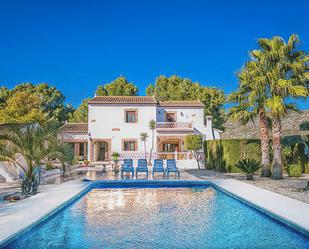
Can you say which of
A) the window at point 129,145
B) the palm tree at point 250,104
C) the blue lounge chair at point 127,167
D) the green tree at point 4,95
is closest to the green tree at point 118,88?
the green tree at point 4,95

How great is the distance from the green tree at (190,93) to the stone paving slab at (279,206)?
1125 inches

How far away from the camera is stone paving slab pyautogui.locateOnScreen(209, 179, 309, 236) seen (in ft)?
23.6

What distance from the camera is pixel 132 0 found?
746 inches

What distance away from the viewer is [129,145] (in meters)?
33.2

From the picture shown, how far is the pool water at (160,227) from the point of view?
6.53 metres

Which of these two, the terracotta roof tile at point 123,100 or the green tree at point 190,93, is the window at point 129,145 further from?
the green tree at point 190,93

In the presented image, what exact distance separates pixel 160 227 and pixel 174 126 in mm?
26162

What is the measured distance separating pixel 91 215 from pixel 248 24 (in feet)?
56.8

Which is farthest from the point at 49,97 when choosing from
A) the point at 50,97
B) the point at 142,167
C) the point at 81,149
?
the point at 142,167

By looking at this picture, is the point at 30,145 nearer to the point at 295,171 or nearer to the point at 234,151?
the point at 295,171

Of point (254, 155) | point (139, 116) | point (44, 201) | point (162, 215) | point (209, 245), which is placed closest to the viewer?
point (209, 245)

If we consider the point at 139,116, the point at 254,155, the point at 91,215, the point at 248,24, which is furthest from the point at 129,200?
the point at 139,116

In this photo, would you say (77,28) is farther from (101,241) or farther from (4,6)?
(101,241)

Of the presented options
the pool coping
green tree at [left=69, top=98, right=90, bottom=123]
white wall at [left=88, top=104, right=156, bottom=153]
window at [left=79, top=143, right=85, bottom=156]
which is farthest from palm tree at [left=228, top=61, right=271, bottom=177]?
green tree at [left=69, top=98, right=90, bottom=123]
